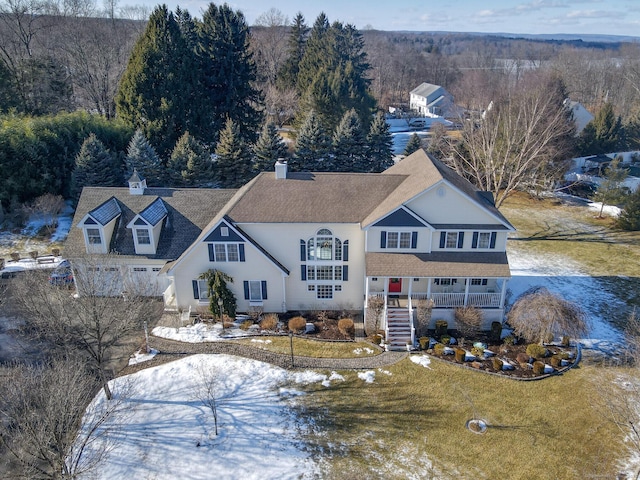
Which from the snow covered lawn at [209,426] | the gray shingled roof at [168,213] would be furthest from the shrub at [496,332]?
the gray shingled roof at [168,213]

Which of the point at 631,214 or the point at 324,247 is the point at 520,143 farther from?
the point at 324,247

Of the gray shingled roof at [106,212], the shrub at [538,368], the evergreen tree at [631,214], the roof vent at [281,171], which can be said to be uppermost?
the roof vent at [281,171]

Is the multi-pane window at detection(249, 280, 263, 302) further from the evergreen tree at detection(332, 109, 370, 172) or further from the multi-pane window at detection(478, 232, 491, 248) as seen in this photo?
the evergreen tree at detection(332, 109, 370, 172)

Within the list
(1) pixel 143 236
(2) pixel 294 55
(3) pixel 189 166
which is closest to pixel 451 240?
(1) pixel 143 236

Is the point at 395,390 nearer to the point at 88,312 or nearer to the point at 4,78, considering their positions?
the point at 88,312

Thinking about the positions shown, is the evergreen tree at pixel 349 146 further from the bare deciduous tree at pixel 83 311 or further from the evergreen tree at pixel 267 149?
the bare deciduous tree at pixel 83 311

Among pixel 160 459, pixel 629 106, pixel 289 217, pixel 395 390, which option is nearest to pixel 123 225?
pixel 289 217
